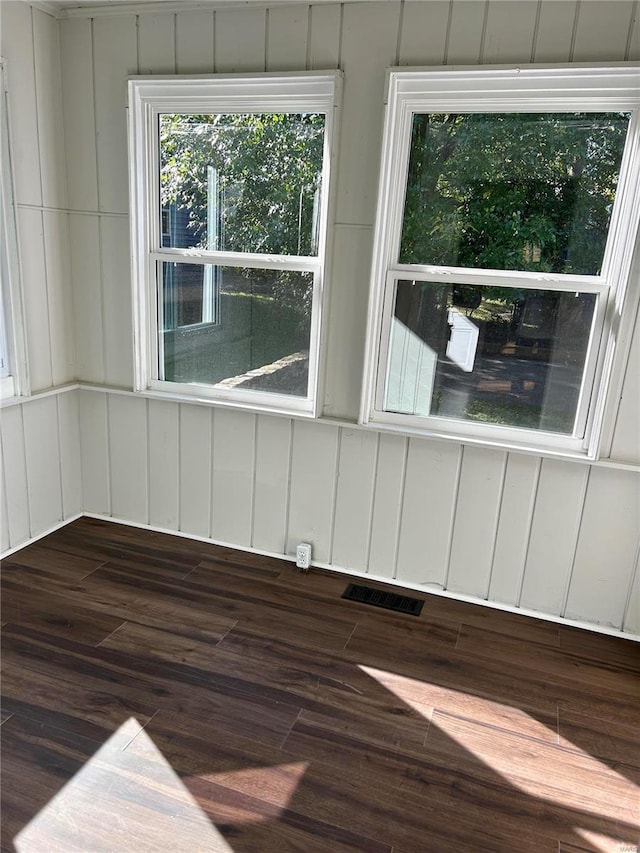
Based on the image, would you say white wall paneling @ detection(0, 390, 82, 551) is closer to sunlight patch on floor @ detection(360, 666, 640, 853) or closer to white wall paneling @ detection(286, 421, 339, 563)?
white wall paneling @ detection(286, 421, 339, 563)

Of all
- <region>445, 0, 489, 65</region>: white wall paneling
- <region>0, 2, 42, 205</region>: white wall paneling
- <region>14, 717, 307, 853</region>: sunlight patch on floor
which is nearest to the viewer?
<region>14, 717, 307, 853</region>: sunlight patch on floor

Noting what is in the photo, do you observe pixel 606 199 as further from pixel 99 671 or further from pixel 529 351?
pixel 99 671

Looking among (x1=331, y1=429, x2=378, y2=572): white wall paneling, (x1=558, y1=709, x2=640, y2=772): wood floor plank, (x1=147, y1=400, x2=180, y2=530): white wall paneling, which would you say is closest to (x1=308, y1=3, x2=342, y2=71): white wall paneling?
(x1=331, y1=429, x2=378, y2=572): white wall paneling

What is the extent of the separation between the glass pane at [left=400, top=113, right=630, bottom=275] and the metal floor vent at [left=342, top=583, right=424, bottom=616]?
158 cm

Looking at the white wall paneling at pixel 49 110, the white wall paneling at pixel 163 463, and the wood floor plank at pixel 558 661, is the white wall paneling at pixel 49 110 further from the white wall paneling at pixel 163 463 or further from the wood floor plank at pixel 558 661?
the wood floor plank at pixel 558 661

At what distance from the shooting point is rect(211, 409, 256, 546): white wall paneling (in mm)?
3076

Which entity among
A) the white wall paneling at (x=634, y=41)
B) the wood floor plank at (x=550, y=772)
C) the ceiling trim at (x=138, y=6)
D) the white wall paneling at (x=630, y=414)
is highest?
the ceiling trim at (x=138, y=6)

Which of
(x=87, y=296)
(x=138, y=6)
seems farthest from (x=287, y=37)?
(x=87, y=296)

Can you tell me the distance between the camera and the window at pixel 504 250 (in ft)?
7.68

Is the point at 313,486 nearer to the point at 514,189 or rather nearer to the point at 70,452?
the point at 70,452

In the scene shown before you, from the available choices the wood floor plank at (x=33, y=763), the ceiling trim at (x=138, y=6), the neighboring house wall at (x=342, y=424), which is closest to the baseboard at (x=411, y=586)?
the neighboring house wall at (x=342, y=424)

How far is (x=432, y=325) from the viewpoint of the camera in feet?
8.84

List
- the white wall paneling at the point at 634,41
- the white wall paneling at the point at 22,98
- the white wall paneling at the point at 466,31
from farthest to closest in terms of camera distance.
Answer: the white wall paneling at the point at 22,98 < the white wall paneling at the point at 466,31 < the white wall paneling at the point at 634,41

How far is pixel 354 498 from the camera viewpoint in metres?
2.95
